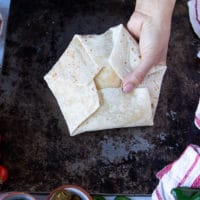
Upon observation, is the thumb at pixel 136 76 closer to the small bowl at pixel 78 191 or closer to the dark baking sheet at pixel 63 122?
the dark baking sheet at pixel 63 122

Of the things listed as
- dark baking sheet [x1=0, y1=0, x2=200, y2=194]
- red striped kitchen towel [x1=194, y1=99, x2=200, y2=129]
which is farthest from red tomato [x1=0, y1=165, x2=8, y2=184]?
red striped kitchen towel [x1=194, y1=99, x2=200, y2=129]

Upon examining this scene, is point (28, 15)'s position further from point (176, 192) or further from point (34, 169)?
point (176, 192)

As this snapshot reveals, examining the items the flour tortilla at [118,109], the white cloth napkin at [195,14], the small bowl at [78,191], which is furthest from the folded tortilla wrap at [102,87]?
the white cloth napkin at [195,14]

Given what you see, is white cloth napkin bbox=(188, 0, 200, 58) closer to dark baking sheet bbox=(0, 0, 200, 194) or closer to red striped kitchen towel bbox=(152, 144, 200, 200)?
dark baking sheet bbox=(0, 0, 200, 194)

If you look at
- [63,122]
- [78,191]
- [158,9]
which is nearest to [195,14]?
[158,9]

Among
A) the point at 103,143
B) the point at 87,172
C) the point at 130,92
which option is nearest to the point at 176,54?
the point at 130,92

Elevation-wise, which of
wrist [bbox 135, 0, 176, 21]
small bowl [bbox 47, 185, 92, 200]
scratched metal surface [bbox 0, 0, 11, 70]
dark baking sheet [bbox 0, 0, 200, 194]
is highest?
wrist [bbox 135, 0, 176, 21]

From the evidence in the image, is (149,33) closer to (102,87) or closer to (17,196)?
(102,87)
